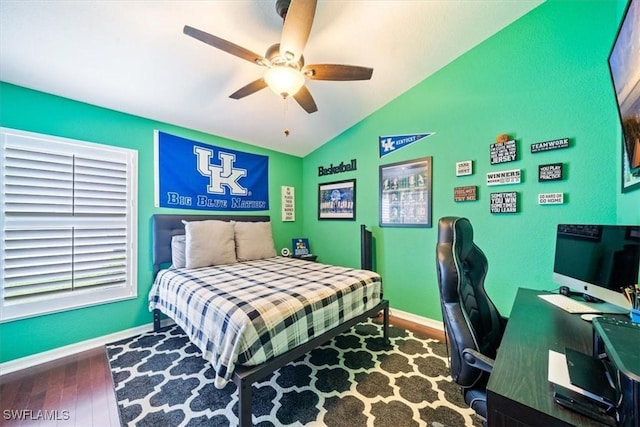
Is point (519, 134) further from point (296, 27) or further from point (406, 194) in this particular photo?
point (296, 27)

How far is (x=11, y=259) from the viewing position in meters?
1.97

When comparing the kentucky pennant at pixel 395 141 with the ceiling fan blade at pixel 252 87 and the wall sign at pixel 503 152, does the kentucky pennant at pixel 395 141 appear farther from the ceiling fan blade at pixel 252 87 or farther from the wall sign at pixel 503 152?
the ceiling fan blade at pixel 252 87

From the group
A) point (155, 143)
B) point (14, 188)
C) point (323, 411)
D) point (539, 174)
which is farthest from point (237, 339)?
point (539, 174)

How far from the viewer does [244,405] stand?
130cm

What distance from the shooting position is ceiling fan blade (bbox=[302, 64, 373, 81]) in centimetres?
173

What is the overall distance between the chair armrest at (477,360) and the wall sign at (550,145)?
1.97m

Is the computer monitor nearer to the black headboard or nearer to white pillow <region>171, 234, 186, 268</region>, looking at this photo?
white pillow <region>171, 234, 186, 268</region>

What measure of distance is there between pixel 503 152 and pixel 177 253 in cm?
349

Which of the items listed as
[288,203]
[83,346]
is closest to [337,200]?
[288,203]

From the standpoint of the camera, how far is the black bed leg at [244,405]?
1.28m

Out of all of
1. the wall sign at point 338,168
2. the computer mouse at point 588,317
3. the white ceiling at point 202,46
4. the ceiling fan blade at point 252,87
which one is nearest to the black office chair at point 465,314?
the computer mouse at point 588,317

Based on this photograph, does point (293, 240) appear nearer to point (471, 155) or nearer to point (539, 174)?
point (471, 155)

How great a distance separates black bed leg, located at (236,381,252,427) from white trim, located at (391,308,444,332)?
214cm

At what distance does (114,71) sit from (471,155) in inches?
131
